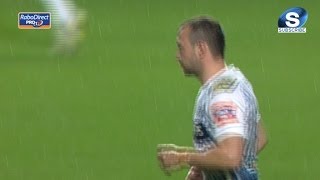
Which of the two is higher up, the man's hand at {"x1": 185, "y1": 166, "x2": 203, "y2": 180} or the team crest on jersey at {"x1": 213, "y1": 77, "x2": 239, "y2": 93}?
the team crest on jersey at {"x1": 213, "y1": 77, "x2": 239, "y2": 93}

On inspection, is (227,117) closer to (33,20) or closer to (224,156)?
(224,156)

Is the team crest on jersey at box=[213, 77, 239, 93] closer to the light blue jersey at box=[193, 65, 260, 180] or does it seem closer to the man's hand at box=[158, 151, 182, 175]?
the light blue jersey at box=[193, 65, 260, 180]

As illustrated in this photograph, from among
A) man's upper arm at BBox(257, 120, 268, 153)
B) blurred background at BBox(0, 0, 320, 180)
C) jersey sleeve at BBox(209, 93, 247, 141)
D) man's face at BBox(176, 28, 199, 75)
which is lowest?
blurred background at BBox(0, 0, 320, 180)

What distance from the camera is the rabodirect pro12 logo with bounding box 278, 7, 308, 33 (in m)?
7.45

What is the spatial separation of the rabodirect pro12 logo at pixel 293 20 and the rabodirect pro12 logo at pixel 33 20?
5.91ft

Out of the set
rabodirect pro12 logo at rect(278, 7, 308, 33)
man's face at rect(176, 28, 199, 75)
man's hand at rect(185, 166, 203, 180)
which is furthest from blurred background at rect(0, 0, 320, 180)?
man's face at rect(176, 28, 199, 75)

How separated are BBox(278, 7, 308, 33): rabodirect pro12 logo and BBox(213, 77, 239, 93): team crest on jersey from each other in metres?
3.82

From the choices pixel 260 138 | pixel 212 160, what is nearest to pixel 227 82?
pixel 212 160

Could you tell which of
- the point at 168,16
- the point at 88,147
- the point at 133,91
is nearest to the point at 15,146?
the point at 88,147

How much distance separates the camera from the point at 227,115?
141 inches

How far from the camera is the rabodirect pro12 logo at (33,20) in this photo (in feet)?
24.4

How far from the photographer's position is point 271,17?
296 inches

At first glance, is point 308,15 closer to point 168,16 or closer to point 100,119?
point 168,16

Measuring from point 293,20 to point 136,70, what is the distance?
127 centimetres
